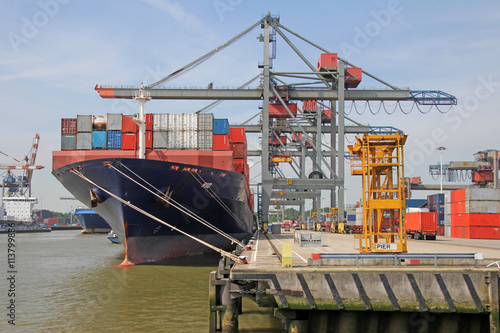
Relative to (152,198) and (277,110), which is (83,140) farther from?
(277,110)

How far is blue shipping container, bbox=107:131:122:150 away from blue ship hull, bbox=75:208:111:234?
76660 millimetres

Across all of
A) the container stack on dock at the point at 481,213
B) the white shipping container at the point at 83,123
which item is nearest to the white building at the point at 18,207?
the white shipping container at the point at 83,123

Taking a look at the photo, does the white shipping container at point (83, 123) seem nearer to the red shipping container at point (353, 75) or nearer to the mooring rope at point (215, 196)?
the mooring rope at point (215, 196)

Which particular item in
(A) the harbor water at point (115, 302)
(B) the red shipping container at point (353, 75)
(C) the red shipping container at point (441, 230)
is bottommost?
(A) the harbor water at point (115, 302)

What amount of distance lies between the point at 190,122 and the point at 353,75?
16.9m

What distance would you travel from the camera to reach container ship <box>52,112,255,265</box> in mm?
24578

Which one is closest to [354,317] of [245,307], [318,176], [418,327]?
[418,327]

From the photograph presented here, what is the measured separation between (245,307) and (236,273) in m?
5.12

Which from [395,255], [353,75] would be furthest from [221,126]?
[395,255]

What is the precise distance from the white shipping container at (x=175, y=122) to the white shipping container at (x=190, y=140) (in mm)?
570

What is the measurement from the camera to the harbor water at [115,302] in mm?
13961

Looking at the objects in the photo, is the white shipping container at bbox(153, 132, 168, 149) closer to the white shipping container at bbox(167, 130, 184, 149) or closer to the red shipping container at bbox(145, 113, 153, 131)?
the white shipping container at bbox(167, 130, 184, 149)

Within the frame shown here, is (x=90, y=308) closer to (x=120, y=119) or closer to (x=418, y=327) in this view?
(x=418, y=327)

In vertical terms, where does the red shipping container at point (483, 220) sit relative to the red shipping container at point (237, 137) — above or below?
below
